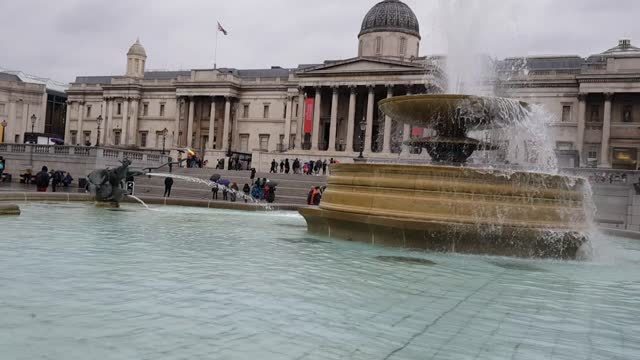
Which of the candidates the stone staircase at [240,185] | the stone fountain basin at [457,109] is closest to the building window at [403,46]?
the stone staircase at [240,185]

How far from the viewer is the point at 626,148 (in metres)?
51.8

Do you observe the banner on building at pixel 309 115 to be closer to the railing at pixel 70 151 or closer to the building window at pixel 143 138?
the railing at pixel 70 151

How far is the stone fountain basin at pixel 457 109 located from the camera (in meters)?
10.8

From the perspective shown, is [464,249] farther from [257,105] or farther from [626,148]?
[257,105]

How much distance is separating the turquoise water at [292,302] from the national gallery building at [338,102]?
34.6 metres

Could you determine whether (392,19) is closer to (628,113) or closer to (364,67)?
(364,67)

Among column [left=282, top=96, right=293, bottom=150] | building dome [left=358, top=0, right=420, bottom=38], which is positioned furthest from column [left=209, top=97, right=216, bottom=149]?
building dome [left=358, top=0, right=420, bottom=38]

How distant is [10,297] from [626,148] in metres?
55.0

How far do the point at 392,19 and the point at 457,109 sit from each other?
5290 cm

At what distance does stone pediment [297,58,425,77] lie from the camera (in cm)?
5534

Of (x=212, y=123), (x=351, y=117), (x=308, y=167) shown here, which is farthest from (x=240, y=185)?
(x=212, y=123)

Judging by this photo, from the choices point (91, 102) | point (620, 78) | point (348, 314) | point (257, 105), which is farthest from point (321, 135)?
point (348, 314)

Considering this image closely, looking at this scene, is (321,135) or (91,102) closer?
(321,135)

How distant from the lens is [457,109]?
11.0m
